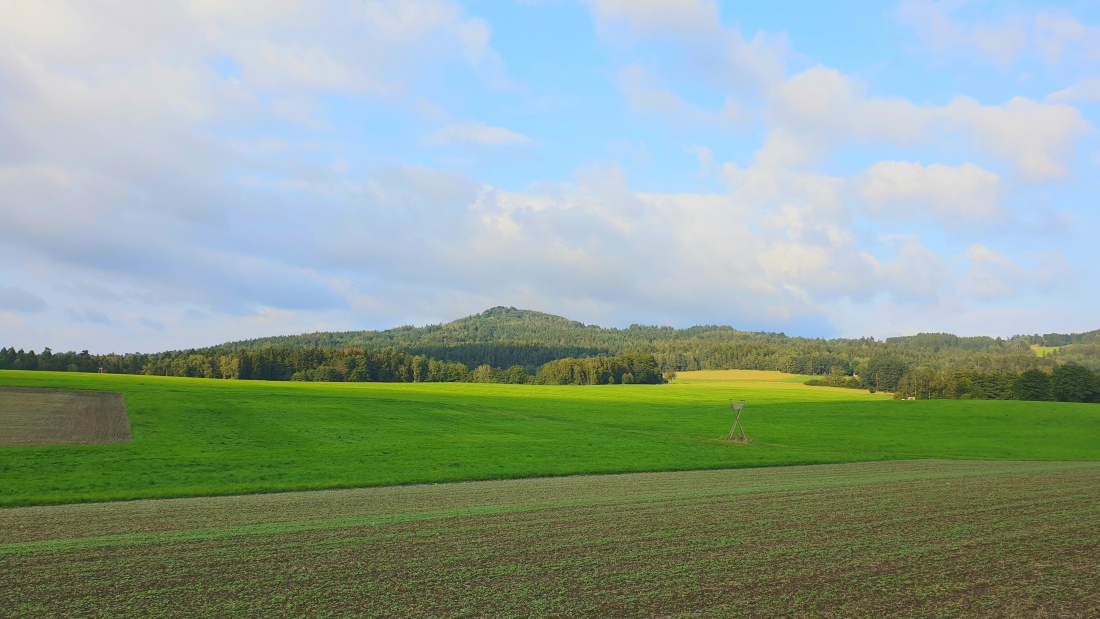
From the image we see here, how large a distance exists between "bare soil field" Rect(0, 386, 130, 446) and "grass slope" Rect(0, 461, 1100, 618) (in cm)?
2101

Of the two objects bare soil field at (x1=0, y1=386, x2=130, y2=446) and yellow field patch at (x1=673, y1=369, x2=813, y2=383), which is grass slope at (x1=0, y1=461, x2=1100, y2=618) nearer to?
bare soil field at (x1=0, y1=386, x2=130, y2=446)

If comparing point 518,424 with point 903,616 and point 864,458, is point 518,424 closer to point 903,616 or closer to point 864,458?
point 864,458

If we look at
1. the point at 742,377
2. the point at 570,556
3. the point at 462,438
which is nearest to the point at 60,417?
the point at 462,438

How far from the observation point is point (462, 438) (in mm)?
45125

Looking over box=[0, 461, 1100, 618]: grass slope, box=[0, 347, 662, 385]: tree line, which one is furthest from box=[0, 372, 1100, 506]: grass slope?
box=[0, 347, 662, 385]: tree line

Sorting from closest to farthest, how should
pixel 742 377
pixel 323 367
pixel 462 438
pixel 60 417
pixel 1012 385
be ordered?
1. pixel 462 438
2. pixel 60 417
3. pixel 1012 385
4. pixel 323 367
5. pixel 742 377

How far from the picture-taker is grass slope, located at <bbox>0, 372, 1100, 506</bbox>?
28.3 meters

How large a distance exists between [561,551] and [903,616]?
6109mm

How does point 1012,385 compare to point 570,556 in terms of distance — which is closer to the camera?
point 570,556

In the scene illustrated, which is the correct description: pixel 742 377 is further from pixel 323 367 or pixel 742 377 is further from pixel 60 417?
pixel 60 417

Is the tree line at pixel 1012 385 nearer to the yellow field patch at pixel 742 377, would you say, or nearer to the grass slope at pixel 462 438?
the grass slope at pixel 462 438

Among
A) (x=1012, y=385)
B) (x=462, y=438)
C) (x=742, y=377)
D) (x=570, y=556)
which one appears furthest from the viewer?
(x=742, y=377)

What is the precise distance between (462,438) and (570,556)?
32.4 m

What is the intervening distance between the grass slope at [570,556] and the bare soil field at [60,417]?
2101 cm
